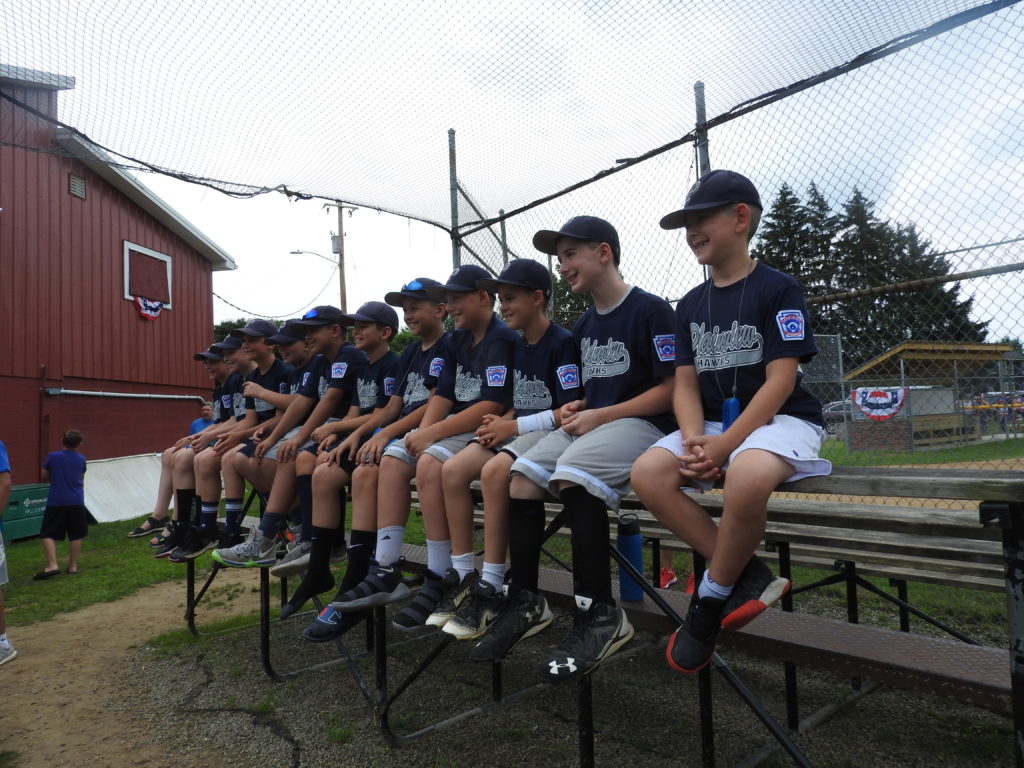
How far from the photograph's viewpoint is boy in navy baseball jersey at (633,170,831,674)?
1883 millimetres

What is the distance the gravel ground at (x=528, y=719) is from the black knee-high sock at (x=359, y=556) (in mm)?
717

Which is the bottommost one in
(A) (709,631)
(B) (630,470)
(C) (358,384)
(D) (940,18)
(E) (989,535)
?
(A) (709,631)

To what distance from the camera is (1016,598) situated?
5.40ft

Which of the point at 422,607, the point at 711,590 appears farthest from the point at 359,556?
the point at 711,590

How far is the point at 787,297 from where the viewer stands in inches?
87.2

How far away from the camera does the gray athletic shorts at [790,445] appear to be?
74.9 inches

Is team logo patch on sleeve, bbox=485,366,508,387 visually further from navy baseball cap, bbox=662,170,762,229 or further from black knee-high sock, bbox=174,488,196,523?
black knee-high sock, bbox=174,488,196,523

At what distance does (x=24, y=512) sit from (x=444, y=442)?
9.39m

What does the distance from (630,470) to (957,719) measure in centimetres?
211

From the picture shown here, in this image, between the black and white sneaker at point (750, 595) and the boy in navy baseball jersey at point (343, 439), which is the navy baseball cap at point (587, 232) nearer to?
the black and white sneaker at point (750, 595)

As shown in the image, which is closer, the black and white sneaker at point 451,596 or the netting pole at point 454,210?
the black and white sneaker at point 451,596

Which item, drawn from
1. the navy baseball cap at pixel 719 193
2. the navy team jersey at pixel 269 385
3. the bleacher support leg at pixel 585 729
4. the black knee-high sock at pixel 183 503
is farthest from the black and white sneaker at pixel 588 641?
the black knee-high sock at pixel 183 503

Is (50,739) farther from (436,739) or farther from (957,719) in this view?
A: (957,719)

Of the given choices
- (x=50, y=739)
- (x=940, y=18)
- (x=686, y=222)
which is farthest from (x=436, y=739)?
(x=940, y=18)
